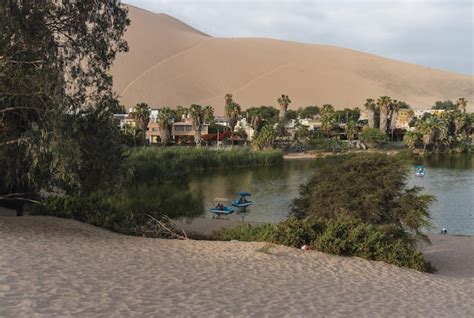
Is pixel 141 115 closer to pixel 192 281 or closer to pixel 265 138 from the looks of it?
pixel 265 138

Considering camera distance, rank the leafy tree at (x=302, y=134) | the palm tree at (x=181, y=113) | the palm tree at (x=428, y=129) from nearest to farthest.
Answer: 1. the palm tree at (x=428, y=129)
2. the leafy tree at (x=302, y=134)
3. the palm tree at (x=181, y=113)

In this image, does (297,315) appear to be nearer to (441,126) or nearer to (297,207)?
(297,207)

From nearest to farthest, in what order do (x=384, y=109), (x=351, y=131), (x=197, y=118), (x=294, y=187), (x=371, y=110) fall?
(x=294, y=187)
(x=197, y=118)
(x=351, y=131)
(x=384, y=109)
(x=371, y=110)

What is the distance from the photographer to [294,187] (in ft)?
144

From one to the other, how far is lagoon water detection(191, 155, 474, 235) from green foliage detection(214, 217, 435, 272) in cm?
862

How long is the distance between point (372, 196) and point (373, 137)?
2754 inches

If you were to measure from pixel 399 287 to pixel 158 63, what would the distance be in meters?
165

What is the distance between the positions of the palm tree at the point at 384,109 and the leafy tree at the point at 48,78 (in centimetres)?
7775

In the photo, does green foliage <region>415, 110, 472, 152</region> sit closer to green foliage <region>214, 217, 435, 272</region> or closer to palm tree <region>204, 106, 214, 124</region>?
palm tree <region>204, 106, 214, 124</region>

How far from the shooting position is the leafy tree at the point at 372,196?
58.1 ft

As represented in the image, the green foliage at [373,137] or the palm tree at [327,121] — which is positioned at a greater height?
the palm tree at [327,121]

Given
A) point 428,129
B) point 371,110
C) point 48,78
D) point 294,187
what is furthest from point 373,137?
point 48,78

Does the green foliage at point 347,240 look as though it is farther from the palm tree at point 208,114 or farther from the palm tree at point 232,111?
the palm tree at point 208,114

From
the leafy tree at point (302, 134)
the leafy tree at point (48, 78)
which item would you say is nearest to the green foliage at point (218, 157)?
the leafy tree at point (302, 134)
